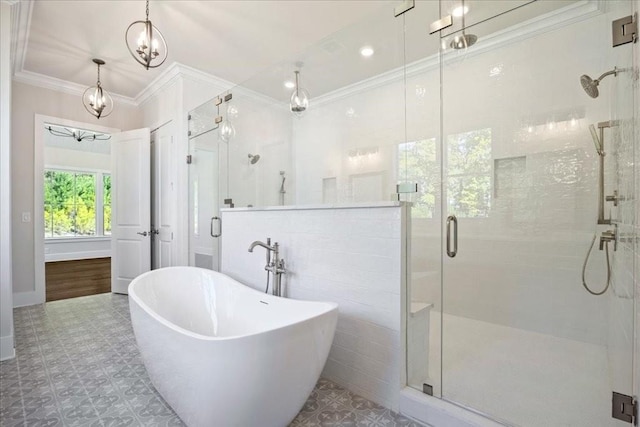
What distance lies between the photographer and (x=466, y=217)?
2.63m

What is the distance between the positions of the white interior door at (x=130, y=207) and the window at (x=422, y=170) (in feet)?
10.9

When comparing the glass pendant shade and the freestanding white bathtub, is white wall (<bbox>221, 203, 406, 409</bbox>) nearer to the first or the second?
the freestanding white bathtub

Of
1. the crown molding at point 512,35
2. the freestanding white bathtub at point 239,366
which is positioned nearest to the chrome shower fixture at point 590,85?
the crown molding at point 512,35

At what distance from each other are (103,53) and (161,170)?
1385 millimetres

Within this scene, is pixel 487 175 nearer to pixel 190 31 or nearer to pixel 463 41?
pixel 463 41

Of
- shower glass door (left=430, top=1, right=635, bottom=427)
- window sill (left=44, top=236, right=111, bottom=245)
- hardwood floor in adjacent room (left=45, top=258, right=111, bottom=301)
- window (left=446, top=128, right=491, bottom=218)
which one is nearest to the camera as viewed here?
shower glass door (left=430, top=1, right=635, bottom=427)

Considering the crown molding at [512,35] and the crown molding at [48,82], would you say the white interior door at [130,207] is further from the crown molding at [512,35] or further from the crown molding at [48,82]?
the crown molding at [512,35]

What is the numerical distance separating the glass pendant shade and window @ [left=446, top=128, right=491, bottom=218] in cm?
141

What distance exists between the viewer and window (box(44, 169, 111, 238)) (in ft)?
22.9

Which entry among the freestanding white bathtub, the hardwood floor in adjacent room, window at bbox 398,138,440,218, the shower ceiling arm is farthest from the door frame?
the shower ceiling arm

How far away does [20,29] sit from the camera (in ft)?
8.94

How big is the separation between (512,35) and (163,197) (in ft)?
13.3

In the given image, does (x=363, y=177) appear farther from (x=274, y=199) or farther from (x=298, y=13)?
(x=298, y=13)

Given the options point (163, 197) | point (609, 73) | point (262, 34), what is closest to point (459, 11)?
point (609, 73)
